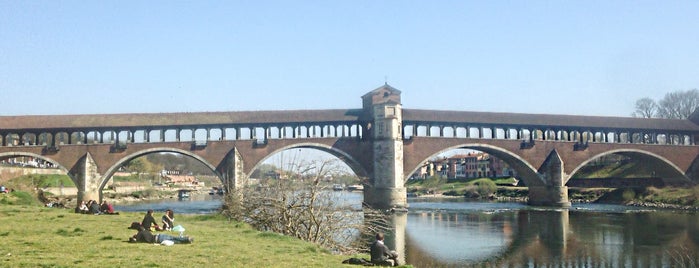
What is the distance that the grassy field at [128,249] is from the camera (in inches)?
421

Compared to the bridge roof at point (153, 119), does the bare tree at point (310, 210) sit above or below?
below

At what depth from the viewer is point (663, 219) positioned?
38.9 metres

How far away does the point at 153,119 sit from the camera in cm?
4794

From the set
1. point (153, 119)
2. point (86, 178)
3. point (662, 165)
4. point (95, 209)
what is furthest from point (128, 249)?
point (662, 165)

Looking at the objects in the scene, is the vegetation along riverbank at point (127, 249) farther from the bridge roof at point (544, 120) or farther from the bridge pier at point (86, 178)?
the bridge roof at point (544, 120)

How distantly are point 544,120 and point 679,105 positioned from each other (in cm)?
3376

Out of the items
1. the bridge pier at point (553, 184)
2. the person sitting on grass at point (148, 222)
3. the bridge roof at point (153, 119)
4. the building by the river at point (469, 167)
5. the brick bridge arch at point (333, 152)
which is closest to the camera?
the person sitting on grass at point (148, 222)

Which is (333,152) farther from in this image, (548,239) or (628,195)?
(628,195)

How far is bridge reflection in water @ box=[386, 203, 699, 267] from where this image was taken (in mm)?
22266

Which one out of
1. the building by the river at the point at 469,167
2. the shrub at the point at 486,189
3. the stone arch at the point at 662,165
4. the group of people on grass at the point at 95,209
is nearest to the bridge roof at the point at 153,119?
the group of people on grass at the point at 95,209

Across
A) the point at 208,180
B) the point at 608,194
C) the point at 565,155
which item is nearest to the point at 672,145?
the point at 608,194

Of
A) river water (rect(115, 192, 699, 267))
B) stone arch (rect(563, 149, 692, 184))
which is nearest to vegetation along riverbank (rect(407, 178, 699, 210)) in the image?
stone arch (rect(563, 149, 692, 184))

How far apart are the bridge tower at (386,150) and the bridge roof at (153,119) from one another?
3269 millimetres

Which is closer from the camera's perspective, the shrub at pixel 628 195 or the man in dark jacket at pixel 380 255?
the man in dark jacket at pixel 380 255
